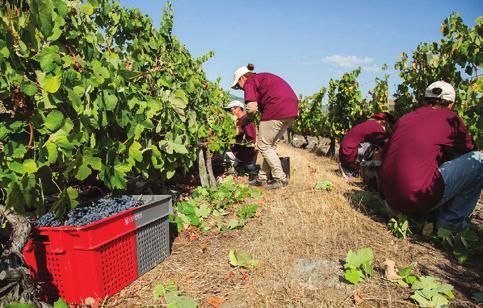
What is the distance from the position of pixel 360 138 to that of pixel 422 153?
3101mm

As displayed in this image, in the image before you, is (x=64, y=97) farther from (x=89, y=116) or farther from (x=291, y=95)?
(x=291, y=95)

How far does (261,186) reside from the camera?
4.96m

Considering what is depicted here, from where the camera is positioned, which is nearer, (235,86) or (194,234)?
(194,234)

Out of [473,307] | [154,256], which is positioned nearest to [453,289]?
[473,307]

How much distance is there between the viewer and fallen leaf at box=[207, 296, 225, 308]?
2.13m

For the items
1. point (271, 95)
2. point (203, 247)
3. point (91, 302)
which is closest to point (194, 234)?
point (203, 247)

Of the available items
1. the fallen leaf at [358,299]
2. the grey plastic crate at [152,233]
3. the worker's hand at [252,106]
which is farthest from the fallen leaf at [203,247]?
the worker's hand at [252,106]

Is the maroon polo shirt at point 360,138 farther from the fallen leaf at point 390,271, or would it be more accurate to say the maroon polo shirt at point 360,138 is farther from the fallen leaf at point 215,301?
the fallen leaf at point 215,301

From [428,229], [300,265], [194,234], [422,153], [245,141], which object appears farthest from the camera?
[245,141]

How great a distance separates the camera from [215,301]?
2150 mm

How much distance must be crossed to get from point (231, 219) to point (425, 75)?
11.8 ft

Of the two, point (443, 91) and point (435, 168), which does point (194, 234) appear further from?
point (443, 91)

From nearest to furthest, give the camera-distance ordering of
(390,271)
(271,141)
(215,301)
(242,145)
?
(215,301), (390,271), (271,141), (242,145)

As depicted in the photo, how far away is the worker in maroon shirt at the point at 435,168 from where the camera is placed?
286cm
